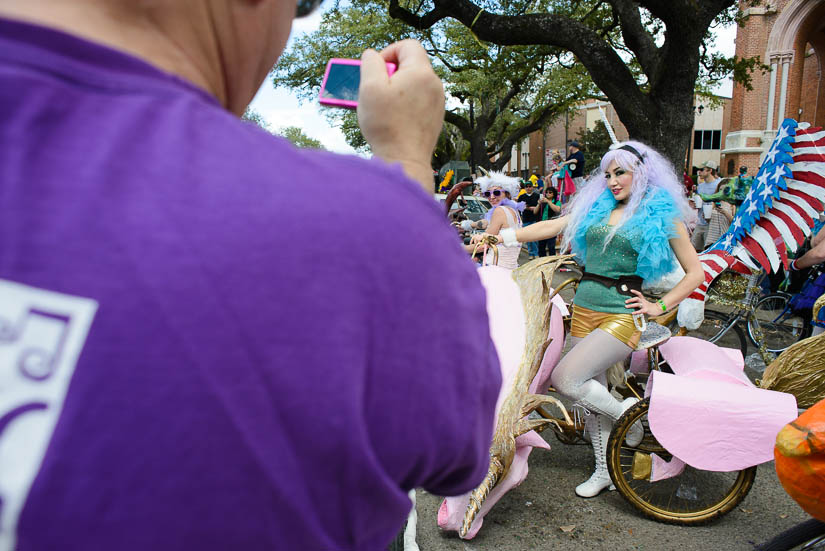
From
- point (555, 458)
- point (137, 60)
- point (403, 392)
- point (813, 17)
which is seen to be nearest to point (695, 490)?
point (555, 458)

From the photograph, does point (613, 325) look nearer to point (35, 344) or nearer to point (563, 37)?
point (35, 344)

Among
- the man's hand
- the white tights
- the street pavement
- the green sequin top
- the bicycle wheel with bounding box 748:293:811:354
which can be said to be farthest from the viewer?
the bicycle wheel with bounding box 748:293:811:354

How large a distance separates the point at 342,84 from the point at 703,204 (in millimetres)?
10230

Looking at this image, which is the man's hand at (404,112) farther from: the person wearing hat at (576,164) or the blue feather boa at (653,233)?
the person wearing hat at (576,164)

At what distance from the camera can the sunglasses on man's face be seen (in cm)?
67

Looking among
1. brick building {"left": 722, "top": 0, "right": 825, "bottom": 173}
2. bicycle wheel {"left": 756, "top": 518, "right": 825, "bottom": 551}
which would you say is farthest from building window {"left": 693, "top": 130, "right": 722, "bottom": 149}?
bicycle wheel {"left": 756, "top": 518, "right": 825, "bottom": 551}

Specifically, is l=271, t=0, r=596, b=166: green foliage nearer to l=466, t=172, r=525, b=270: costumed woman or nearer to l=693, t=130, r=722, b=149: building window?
l=466, t=172, r=525, b=270: costumed woman

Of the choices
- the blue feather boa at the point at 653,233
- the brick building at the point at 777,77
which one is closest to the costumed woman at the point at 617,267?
the blue feather boa at the point at 653,233

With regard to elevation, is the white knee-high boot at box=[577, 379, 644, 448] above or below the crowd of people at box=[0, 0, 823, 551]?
below

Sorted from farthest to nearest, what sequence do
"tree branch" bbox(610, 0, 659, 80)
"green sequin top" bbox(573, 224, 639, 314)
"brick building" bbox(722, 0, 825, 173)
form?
"brick building" bbox(722, 0, 825, 173) → "tree branch" bbox(610, 0, 659, 80) → "green sequin top" bbox(573, 224, 639, 314)

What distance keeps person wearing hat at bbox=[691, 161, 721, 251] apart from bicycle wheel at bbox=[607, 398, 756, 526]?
6707 mm

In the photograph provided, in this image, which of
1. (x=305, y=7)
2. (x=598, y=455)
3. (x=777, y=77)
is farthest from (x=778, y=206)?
(x=777, y=77)

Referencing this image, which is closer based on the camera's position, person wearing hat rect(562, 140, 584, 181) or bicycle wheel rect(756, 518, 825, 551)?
bicycle wheel rect(756, 518, 825, 551)

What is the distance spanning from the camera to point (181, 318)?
442 millimetres
